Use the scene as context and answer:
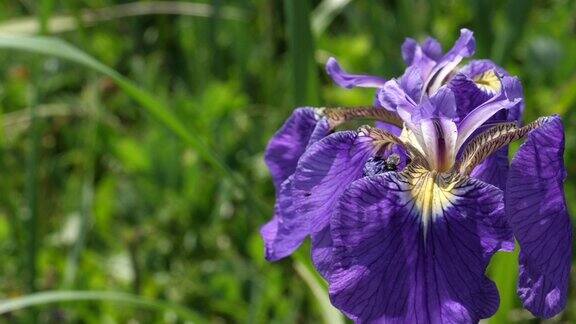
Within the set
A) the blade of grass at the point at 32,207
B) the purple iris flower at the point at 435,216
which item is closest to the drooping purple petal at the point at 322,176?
the purple iris flower at the point at 435,216

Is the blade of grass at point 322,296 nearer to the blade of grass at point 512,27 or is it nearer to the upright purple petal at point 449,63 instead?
the upright purple petal at point 449,63

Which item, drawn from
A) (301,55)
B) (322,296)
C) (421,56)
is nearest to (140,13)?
(301,55)

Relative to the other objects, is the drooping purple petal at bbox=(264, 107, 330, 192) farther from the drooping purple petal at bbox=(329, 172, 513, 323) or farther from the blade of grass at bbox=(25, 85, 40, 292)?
the blade of grass at bbox=(25, 85, 40, 292)

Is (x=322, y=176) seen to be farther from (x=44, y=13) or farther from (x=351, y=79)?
(x=44, y=13)

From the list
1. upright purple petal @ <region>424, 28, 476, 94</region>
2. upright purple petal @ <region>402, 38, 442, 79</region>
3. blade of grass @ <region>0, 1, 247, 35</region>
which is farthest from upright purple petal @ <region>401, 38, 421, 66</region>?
blade of grass @ <region>0, 1, 247, 35</region>

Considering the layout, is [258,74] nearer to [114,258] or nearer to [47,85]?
[47,85]

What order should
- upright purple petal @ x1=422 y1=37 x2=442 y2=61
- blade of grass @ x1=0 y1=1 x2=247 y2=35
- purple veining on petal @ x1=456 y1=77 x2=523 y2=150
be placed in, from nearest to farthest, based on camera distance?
purple veining on petal @ x1=456 y1=77 x2=523 y2=150, upright purple petal @ x1=422 y1=37 x2=442 y2=61, blade of grass @ x1=0 y1=1 x2=247 y2=35

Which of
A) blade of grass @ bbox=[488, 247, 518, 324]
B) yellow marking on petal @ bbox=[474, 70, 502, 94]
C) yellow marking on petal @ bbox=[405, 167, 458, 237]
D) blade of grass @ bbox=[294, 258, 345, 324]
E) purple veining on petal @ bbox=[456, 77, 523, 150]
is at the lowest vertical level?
blade of grass @ bbox=[488, 247, 518, 324]
